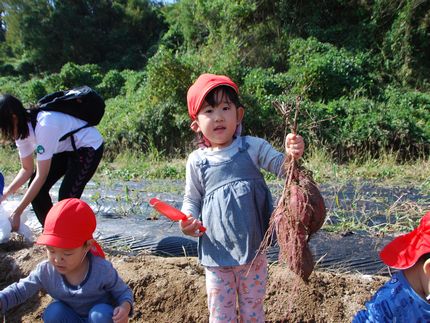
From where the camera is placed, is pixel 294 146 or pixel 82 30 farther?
pixel 82 30

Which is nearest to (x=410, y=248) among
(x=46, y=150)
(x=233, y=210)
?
(x=233, y=210)

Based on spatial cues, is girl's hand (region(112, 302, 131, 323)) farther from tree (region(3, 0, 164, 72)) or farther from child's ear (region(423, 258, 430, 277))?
tree (region(3, 0, 164, 72))

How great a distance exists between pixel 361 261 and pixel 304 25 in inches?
421

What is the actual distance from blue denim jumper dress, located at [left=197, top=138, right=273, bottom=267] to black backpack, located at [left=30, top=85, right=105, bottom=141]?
1.54 metres

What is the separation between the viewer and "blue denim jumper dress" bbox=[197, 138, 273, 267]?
1739 mm

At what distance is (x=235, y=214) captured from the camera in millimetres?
1743

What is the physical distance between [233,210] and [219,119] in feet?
1.28

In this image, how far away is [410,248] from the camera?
1334mm

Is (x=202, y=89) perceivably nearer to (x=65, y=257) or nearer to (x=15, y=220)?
(x=65, y=257)

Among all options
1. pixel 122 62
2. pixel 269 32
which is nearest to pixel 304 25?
pixel 269 32

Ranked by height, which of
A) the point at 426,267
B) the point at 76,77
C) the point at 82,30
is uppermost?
the point at 82,30

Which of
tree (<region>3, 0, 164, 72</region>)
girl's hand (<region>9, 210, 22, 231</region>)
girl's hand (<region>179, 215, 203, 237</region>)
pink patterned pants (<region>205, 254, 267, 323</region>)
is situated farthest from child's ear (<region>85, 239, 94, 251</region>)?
tree (<region>3, 0, 164, 72</region>)

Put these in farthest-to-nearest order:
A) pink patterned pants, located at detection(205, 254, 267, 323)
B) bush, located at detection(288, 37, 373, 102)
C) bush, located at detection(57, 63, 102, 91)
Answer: bush, located at detection(57, 63, 102, 91), bush, located at detection(288, 37, 373, 102), pink patterned pants, located at detection(205, 254, 267, 323)

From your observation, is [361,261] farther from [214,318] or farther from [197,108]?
[197,108]
